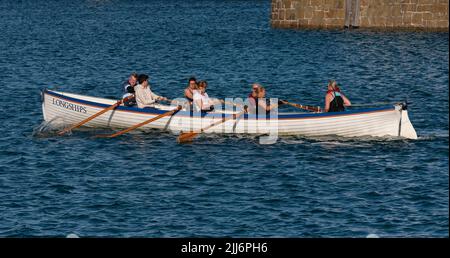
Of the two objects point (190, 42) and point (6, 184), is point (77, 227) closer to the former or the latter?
point (6, 184)

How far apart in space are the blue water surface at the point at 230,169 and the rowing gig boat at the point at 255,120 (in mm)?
358

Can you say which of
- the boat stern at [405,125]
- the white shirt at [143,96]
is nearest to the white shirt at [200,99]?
the white shirt at [143,96]

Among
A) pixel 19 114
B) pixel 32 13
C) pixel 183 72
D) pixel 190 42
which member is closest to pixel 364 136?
pixel 19 114

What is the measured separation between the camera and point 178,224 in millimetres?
21906

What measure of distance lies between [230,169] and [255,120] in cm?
384

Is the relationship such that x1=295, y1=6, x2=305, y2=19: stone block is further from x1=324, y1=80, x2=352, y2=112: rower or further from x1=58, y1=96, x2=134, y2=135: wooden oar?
x1=324, y1=80, x2=352, y2=112: rower

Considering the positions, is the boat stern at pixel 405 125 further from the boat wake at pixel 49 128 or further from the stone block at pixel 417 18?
the stone block at pixel 417 18

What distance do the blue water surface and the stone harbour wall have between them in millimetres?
7484

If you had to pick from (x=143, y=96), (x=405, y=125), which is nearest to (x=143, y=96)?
(x=143, y=96)

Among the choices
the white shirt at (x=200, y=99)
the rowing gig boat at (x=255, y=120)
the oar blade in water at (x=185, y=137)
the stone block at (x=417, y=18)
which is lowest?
the oar blade in water at (x=185, y=137)

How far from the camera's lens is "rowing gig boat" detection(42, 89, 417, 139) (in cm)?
2994

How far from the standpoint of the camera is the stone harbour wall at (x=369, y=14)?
6334 centimetres

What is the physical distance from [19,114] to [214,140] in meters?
10.7

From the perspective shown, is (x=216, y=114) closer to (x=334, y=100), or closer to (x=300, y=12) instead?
(x=334, y=100)
